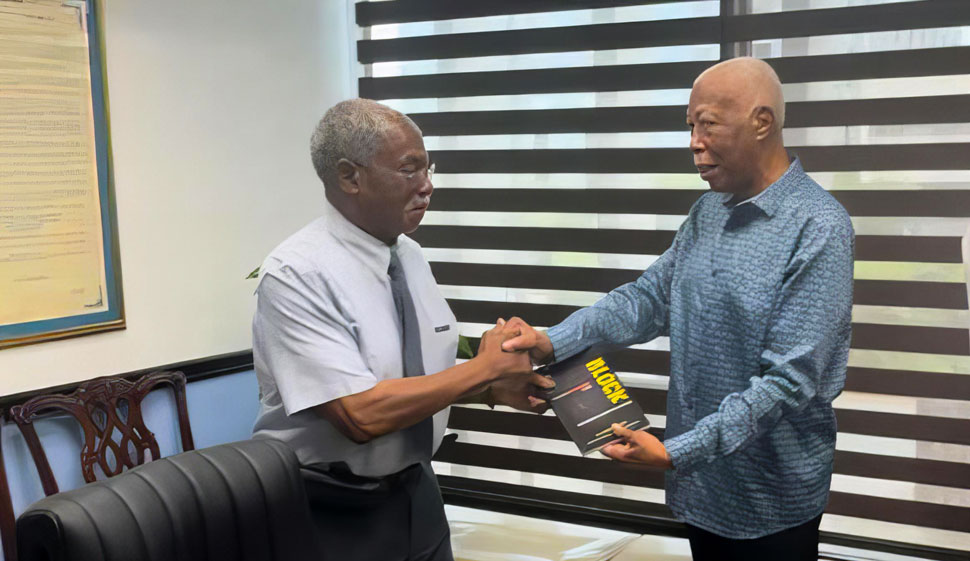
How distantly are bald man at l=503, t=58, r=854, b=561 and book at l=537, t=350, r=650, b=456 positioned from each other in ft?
0.22

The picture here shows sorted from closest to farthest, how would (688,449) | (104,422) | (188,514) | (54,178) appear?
(188,514)
(688,449)
(54,178)
(104,422)

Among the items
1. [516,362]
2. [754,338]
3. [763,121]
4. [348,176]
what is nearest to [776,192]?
[763,121]

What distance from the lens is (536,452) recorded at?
3609 millimetres

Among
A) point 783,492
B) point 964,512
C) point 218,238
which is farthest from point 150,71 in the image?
point 964,512

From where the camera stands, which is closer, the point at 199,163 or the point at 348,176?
the point at 348,176

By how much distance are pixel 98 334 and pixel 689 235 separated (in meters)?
1.98

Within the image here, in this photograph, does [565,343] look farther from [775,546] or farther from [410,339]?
[775,546]

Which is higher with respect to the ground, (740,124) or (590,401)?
(740,124)

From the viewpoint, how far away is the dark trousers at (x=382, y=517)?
65.5 inches

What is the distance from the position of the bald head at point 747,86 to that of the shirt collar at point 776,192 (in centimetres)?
11

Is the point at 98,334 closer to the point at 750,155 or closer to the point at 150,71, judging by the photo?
the point at 150,71

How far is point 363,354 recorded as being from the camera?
1814mm

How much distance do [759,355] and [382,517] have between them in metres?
0.86

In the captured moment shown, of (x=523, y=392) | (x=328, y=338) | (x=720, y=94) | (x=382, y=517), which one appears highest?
(x=720, y=94)
